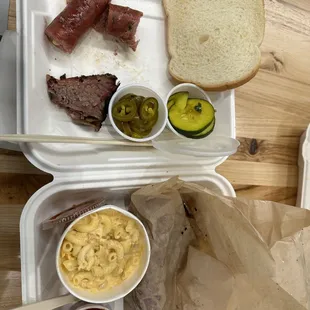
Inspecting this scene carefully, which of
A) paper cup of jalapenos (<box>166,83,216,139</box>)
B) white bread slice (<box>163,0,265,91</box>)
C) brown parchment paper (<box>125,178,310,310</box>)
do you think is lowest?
brown parchment paper (<box>125,178,310,310</box>)

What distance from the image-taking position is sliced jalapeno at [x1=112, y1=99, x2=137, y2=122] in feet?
3.74

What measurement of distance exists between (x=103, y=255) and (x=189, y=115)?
46cm

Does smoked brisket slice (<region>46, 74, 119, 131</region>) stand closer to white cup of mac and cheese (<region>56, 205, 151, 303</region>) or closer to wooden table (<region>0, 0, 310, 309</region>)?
white cup of mac and cheese (<region>56, 205, 151, 303</region>)

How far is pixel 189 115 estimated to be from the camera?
4.00 feet

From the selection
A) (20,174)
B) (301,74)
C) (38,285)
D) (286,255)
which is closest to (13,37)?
(20,174)

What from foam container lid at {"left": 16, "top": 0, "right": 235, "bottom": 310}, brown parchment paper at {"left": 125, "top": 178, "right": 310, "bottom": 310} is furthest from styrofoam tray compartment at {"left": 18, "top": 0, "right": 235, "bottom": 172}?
brown parchment paper at {"left": 125, "top": 178, "right": 310, "bottom": 310}

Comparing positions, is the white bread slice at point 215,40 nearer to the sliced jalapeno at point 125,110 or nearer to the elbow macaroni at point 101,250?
the sliced jalapeno at point 125,110

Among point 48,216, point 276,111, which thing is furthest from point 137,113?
point 276,111

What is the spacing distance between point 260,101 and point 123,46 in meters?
0.52

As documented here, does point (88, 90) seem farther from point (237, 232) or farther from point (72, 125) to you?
point (237, 232)

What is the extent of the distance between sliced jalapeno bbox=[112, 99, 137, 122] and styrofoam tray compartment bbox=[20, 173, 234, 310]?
0.57ft

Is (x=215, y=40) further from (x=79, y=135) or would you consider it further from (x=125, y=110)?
(x=79, y=135)

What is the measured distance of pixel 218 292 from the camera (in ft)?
3.65

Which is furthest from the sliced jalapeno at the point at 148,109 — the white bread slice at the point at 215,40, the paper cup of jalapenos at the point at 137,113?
the white bread slice at the point at 215,40
